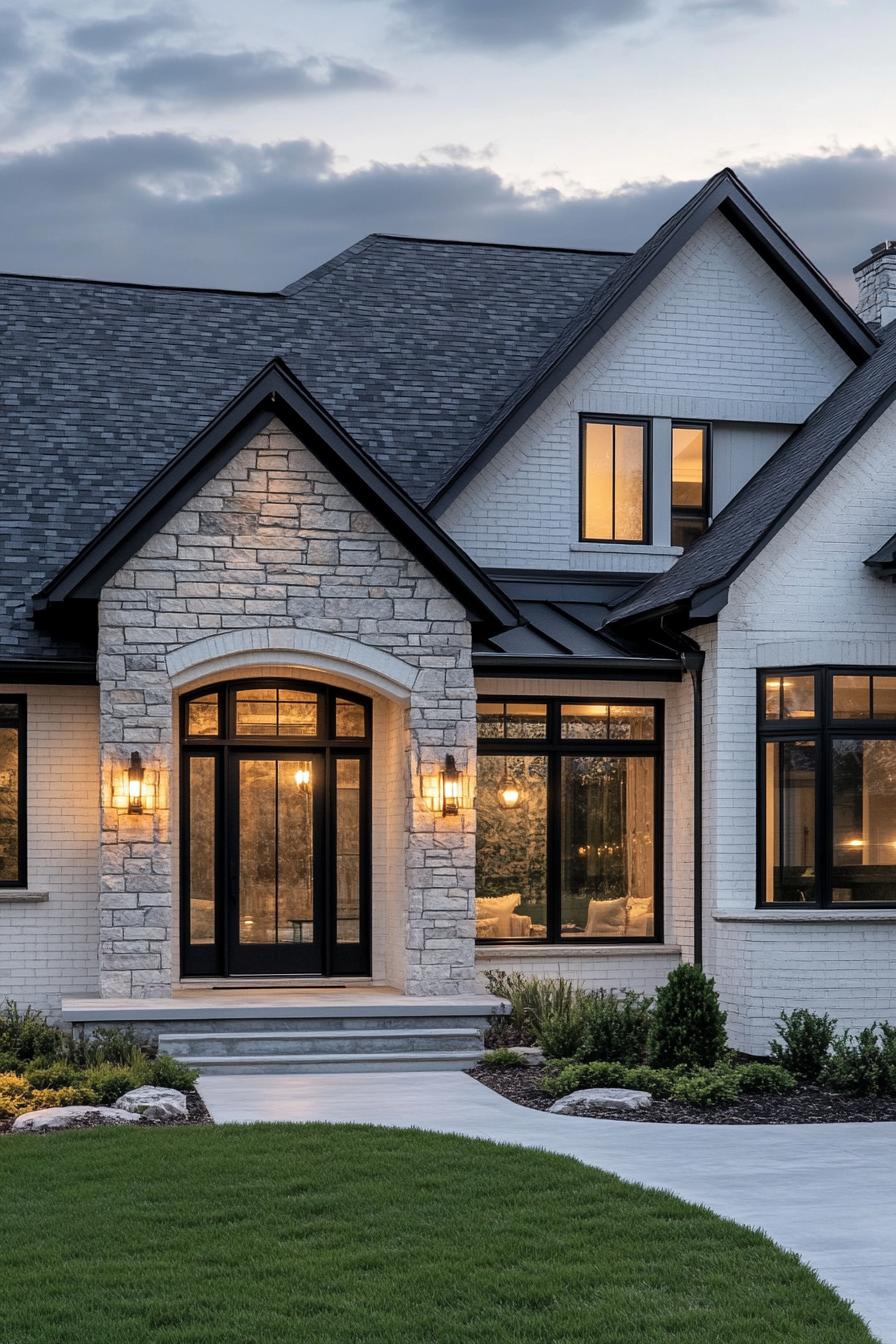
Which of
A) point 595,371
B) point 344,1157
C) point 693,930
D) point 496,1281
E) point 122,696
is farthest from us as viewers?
point 595,371

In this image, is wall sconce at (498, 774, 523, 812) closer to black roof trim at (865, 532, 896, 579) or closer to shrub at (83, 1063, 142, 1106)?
black roof trim at (865, 532, 896, 579)

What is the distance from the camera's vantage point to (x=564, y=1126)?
38.5 feet

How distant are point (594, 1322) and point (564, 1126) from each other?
15.8ft

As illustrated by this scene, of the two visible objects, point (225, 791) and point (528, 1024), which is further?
point (225, 791)

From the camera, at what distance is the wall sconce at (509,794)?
17328 millimetres

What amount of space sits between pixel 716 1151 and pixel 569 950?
6.21 meters

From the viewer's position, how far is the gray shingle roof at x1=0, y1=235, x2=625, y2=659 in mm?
17969

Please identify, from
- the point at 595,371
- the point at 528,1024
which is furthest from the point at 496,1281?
the point at 595,371

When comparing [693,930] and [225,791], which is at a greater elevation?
[225,791]

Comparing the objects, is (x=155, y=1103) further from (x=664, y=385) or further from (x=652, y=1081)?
(x=664, y=385)

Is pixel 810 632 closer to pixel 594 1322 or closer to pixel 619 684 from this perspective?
pixel 619 684

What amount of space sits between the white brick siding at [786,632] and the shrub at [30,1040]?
6229 millimetres

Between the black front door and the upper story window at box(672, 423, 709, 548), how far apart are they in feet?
14.0

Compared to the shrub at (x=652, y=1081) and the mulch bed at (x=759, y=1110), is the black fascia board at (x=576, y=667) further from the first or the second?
the shrub at (x=652, y=1081)
